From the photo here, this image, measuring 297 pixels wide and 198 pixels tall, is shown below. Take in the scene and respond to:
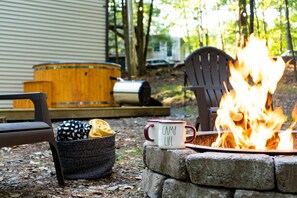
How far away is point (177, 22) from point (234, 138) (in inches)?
781

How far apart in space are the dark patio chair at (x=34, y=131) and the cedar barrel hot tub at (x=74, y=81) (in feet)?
15.5

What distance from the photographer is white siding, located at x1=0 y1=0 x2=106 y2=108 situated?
28.6 feet

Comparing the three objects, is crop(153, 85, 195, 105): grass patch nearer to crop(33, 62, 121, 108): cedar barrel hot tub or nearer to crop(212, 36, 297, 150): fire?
crop(33, 62, 121, 108): cedar barrel hot tub

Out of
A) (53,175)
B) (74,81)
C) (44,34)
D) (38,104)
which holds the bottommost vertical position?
(53,175)

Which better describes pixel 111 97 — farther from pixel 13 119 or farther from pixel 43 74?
pixel 13 119

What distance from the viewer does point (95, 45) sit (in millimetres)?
9875

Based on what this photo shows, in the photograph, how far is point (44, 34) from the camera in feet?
30.4

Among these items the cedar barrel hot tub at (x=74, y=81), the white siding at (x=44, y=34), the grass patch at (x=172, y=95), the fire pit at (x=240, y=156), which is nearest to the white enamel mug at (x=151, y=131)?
the fire pit at (x=240, y=156)

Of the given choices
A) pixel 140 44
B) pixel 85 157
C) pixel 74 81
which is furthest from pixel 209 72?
pixel 140 44

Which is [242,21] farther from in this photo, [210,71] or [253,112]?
[253,112]

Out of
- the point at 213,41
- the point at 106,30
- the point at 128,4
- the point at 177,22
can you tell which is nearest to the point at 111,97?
the point at 106,30

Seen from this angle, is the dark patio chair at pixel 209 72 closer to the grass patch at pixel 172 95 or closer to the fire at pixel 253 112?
the fire at pixel 253 112

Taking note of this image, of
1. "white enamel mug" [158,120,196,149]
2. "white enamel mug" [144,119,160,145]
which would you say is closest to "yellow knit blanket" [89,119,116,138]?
"white enamel mug" [144,119,160,145]

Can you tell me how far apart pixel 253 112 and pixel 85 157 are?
3.91ft
